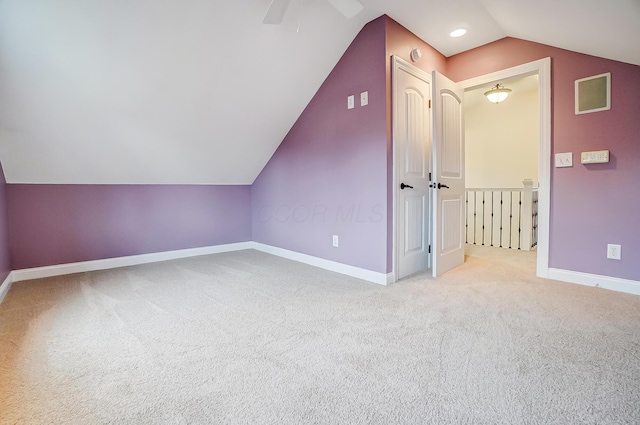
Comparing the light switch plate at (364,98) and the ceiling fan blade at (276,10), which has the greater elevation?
the ceiling fan blade at (276,10)

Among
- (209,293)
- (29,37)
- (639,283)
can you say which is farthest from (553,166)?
(29,37)

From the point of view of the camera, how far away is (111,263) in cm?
354

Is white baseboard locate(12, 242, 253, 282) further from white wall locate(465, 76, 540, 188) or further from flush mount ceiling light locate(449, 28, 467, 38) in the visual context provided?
white wall locate(465, 76, 540, 188)

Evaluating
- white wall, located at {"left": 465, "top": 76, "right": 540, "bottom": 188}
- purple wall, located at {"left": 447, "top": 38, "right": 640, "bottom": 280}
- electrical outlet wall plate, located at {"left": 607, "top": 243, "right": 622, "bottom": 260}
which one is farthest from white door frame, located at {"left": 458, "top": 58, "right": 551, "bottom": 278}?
white wall, located at {"left": 465, "top": 76, "right": 540, "bottom": 188}

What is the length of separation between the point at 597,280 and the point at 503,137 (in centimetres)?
404

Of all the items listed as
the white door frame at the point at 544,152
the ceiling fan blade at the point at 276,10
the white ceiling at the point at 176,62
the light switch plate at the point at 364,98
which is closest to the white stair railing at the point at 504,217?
the white door frame at the point at 544,152

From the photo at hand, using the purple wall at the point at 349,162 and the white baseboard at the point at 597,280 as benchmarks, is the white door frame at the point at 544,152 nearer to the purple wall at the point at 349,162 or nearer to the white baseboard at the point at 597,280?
the white baseboard at the point at 597,280

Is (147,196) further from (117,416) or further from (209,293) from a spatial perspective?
(117,416)

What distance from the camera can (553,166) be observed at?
2848 mm

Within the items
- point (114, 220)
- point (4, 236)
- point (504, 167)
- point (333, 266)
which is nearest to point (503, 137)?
point (504, 167)

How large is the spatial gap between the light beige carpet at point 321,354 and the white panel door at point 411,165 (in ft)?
1.46

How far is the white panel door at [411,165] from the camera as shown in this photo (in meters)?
2.86

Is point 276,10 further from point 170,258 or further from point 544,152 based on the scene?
point 170,258

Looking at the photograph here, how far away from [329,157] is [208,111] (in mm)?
1405
